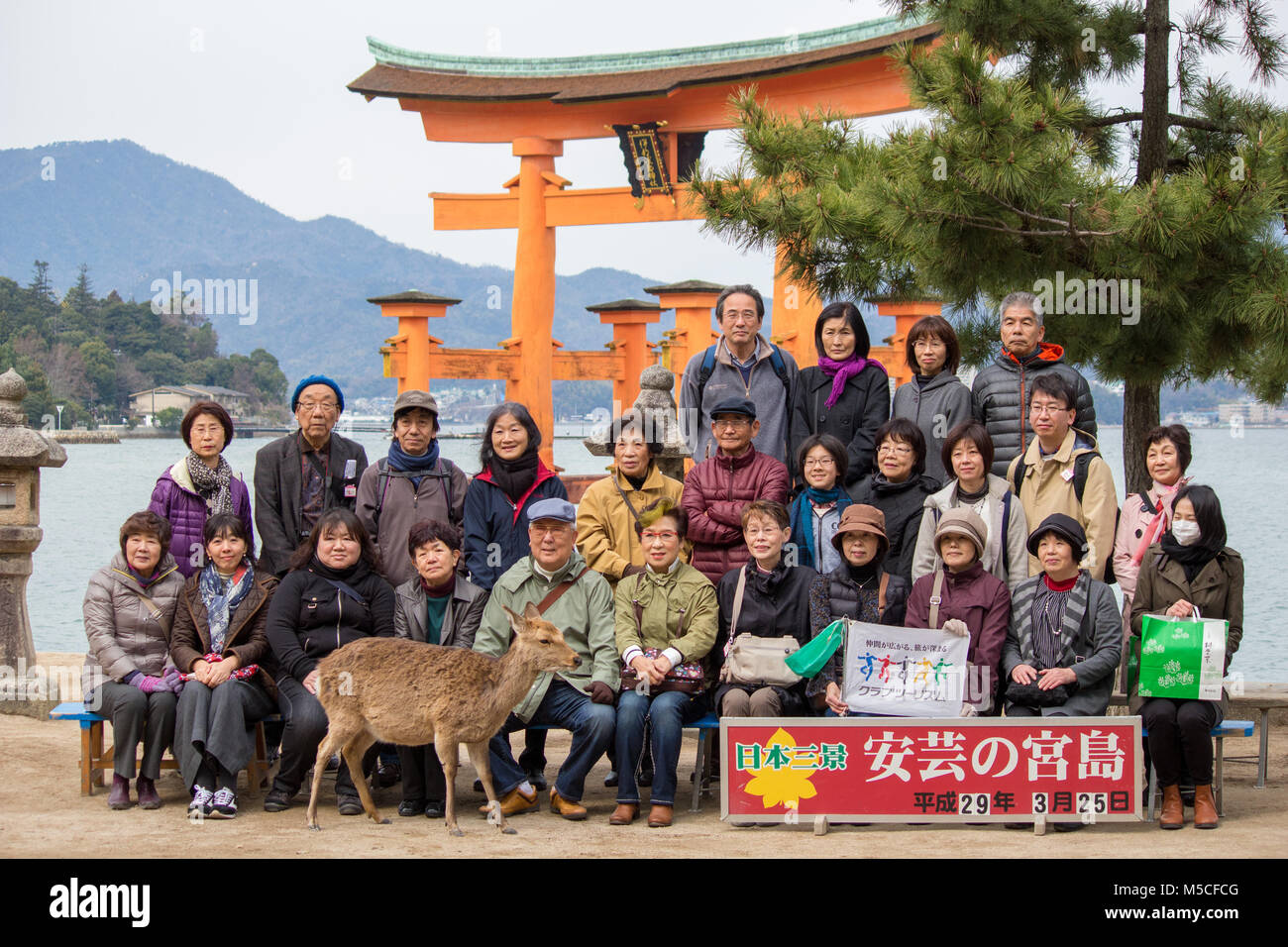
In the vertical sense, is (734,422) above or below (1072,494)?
above

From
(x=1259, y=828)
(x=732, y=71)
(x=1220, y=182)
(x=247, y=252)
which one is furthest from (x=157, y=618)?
(x=247, y=252)

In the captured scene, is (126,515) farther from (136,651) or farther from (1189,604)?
(1189,604)

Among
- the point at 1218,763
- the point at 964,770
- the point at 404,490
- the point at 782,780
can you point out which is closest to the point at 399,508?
the point at 404,490

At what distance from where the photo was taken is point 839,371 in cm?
575

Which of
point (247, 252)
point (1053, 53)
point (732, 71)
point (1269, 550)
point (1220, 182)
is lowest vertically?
point (1269, 550)

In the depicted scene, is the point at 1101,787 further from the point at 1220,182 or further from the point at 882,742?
the point at 1220,182

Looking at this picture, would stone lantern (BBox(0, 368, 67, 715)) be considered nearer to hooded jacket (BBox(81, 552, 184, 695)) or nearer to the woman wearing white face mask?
hooded jacket (BBox(81, 552, 184, 695))

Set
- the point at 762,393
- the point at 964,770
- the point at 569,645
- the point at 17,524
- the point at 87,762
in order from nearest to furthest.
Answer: the point at 964,770, the point at 569,645, the point at 87,762, the point at 762,393, the point at 17,524

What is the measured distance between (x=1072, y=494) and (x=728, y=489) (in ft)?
4.86

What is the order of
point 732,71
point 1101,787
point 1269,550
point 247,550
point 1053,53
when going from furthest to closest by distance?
point 1269,550 < point 732,71 < point 1053,53 < point 247,550 < point 1101,787

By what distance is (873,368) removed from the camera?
5.79 m

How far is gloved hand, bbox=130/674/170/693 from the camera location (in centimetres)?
495

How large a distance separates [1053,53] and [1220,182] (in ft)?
7.88

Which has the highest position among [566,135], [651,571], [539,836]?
[566,135]
